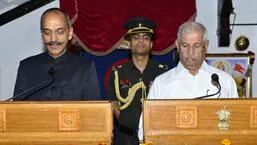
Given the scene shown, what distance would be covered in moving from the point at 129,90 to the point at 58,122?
1.23 meters

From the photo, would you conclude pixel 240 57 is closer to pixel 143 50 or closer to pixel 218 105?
pixel 143 50

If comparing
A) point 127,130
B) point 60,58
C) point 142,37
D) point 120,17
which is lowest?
point 127,130

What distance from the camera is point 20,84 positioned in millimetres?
2088

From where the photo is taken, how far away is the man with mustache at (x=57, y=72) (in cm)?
199

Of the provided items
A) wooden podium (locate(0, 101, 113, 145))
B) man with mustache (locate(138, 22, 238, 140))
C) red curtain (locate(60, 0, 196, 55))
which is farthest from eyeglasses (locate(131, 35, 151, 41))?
wooden podium (locate(0, 101, 113, 145))

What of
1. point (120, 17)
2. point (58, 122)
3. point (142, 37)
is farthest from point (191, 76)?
point (120, 17)

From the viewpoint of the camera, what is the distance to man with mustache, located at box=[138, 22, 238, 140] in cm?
217

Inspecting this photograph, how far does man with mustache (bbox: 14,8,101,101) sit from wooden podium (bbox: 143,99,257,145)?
0.43 m

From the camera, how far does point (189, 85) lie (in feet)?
7.49

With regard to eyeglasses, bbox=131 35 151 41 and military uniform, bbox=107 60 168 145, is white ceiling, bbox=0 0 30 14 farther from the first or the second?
eyeglasses, bbox=131 35 151 41

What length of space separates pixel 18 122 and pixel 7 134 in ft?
0.21

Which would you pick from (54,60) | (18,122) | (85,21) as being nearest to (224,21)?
(85,21)

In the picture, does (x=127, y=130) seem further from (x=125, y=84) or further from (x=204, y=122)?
(x=204, y=122)

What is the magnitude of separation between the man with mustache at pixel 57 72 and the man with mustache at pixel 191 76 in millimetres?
406
